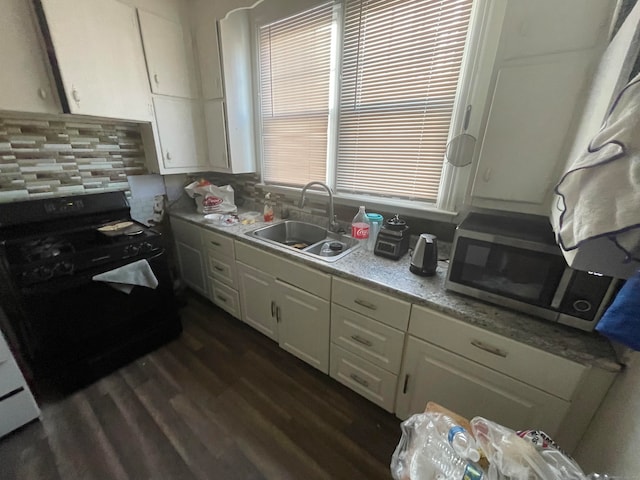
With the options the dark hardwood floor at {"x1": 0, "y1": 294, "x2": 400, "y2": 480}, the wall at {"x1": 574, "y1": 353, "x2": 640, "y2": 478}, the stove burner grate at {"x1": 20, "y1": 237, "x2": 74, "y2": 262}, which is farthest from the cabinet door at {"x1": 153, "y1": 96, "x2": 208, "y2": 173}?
the wall at {"x1": 574, "y1": 353, "x2": 640, "y2": 478}

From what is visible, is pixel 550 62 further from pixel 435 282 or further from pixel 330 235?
pixel 330 235

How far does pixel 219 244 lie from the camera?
6.52 ft

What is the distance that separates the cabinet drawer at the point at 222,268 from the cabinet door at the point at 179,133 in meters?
0.80

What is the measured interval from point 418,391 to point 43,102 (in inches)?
101

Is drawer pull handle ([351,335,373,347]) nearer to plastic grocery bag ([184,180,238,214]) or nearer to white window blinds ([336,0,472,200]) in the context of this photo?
white window blinds ([336,0,472,200])

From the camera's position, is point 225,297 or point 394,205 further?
point 225,297

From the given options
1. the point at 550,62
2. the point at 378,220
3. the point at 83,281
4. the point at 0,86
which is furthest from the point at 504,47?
the point at 0,86

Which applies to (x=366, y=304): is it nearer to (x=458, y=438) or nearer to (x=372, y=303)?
(x=372, y=303)

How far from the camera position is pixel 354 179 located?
1.87 m

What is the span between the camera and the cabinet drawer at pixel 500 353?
0.88 meters

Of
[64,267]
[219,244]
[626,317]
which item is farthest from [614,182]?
[64,267]

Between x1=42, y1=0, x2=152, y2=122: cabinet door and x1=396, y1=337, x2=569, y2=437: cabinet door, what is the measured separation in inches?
91.6

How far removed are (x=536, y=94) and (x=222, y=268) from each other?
2.06m

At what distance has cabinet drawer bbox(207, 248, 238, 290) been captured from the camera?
1.98 metres
